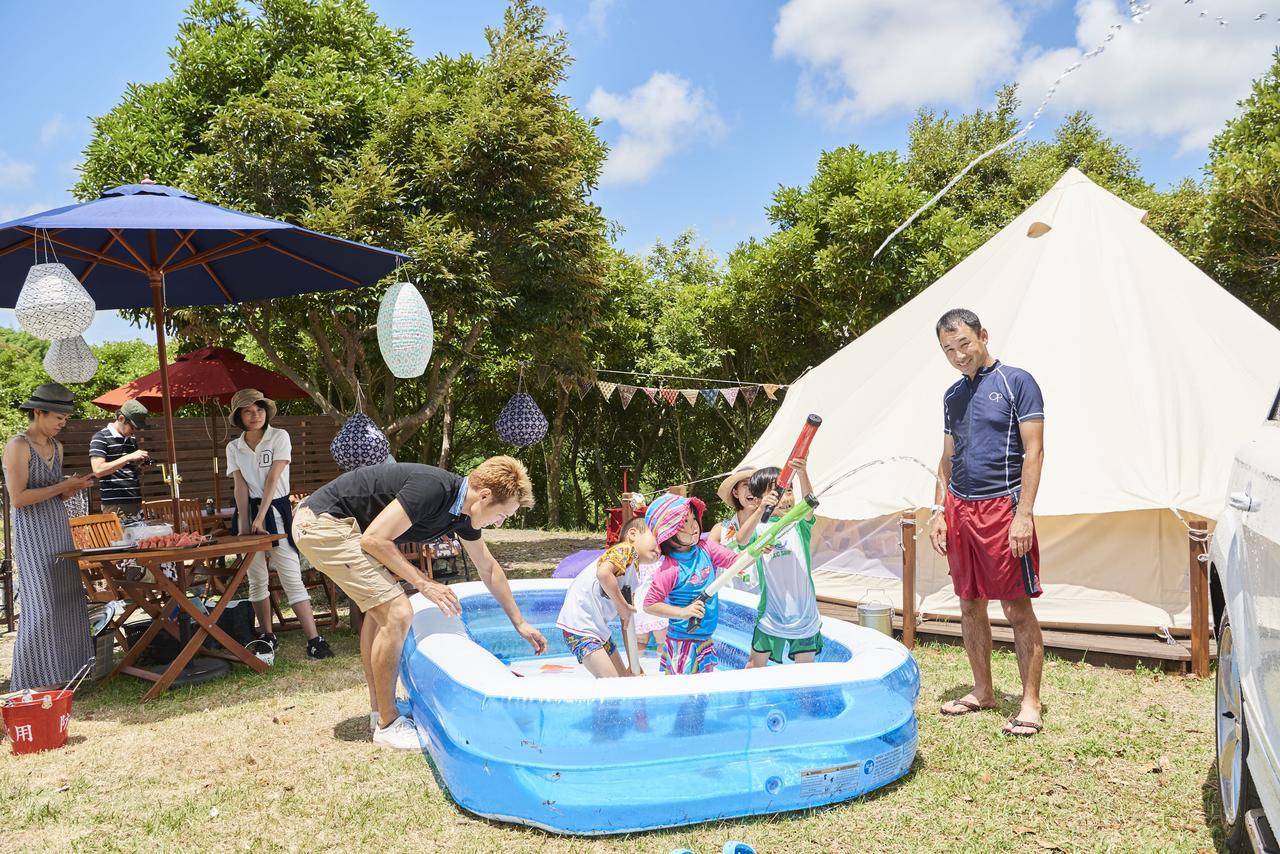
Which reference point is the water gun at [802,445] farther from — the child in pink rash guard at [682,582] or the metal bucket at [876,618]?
the metal bucket at [876,618]

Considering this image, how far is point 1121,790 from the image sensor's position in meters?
3.52

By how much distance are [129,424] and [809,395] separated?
614cm

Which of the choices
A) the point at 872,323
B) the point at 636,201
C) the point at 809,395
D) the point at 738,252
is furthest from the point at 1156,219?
the point at 809,395

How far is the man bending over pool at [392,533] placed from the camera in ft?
12.8

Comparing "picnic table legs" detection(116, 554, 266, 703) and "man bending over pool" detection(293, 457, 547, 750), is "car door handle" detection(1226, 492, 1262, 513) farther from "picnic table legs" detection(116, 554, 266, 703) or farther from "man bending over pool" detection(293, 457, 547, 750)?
"picnic table legs" detection(116, 554, 266, 703)

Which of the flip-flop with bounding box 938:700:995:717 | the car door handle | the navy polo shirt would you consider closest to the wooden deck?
the flip-flop with bounding box 938:700:995:717

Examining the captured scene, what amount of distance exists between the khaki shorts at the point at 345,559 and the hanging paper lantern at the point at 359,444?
17.4 feet

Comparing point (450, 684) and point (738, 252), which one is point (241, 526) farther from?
point (738, 252)

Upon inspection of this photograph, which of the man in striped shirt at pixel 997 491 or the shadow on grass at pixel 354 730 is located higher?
the man in striped shirt at pixel 997 491

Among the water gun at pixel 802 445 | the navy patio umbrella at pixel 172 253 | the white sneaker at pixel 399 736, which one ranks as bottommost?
the white sneaker at pixel 399 736

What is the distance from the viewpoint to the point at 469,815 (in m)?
3.45

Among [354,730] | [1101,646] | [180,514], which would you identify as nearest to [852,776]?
[354,730]

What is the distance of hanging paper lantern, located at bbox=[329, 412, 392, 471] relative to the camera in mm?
9297

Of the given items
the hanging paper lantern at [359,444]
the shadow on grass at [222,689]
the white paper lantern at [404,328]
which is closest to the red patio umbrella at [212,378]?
the hanging paper lantern at [359,444]
